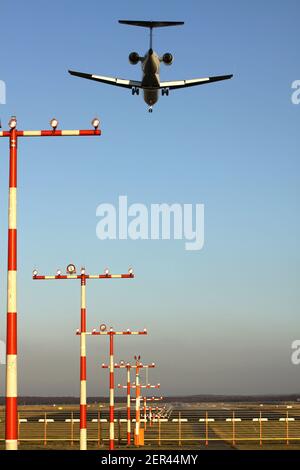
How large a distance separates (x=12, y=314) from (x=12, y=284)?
2.67ft

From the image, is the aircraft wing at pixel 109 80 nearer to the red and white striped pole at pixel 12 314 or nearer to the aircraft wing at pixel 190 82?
the aircraft wing at pixel 190 82

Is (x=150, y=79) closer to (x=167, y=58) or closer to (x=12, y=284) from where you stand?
(x=167, y=58)

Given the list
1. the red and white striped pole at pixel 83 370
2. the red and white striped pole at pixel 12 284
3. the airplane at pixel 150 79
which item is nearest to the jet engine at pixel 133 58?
the airplane at pixel 150 79

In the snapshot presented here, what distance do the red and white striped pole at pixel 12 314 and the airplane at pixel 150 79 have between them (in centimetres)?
4143

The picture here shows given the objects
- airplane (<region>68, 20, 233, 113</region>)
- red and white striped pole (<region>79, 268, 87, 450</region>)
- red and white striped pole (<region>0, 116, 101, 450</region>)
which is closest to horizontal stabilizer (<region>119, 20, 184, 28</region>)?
airplane (<region>68, 20, 233, 113</region>)

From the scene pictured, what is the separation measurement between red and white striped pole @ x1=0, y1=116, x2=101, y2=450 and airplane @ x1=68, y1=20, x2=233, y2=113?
40413 millimetres

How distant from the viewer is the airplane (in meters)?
66.2

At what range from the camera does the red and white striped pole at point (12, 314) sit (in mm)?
23500

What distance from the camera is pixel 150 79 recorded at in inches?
2640

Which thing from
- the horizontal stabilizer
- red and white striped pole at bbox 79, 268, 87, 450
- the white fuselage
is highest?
the horizontal stabilizer

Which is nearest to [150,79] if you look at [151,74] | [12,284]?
[151,74]

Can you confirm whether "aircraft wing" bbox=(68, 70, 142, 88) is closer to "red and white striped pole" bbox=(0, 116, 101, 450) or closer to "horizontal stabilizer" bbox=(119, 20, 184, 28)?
"horizontal stabilizer" bbox=(119, 20, 184, 28)
